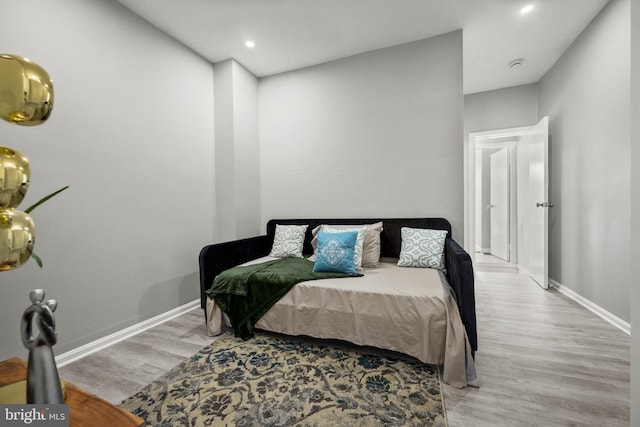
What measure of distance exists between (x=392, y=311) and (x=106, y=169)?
7.70 ft

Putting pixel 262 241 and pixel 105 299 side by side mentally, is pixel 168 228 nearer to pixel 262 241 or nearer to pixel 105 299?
pixel 105 299

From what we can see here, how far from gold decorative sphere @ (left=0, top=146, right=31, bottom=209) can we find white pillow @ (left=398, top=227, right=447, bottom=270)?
7.75 ft

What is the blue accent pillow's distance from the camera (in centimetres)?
219

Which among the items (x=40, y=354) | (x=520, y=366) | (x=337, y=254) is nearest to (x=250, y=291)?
(x=337, y=254)

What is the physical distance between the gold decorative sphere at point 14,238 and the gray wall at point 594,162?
3500 millimetres

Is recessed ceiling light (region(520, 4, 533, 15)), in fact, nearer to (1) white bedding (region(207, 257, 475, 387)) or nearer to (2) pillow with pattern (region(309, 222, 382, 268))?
(2) pillow with pattern (region(309, 222, 382, 268))

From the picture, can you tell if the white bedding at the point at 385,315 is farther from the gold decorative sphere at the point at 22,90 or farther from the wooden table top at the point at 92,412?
the gold decorative sphere at the point at 22,90

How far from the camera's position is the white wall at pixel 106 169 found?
174 cm

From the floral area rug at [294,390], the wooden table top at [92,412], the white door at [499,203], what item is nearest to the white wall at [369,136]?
the floral area rug at [294,390]

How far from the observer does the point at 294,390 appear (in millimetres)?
1518

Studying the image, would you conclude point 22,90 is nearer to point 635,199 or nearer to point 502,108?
point 635,199

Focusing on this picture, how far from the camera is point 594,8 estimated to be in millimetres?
2412

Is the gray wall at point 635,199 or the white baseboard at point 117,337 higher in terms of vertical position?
the gray wall at point 635,199

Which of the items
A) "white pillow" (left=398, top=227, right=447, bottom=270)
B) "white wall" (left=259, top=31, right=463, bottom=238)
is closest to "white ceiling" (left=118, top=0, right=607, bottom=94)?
"white wall" (left=259, top=31, right=463, bottom=238)
